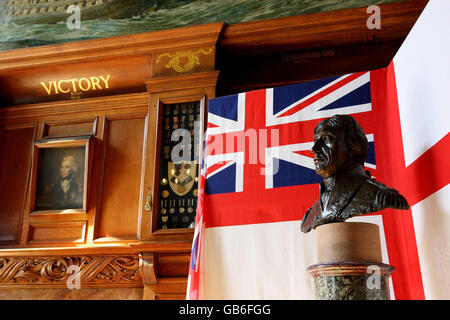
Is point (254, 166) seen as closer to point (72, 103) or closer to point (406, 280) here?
point (406, 280)

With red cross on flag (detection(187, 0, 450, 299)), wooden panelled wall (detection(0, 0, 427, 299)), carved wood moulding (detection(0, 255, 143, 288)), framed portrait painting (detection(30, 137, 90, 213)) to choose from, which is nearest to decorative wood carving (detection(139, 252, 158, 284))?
wooden panelled wall (detection(0, 0, 427, 299))

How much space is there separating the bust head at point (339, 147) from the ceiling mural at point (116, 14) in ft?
5.90

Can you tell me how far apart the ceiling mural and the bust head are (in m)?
1.80

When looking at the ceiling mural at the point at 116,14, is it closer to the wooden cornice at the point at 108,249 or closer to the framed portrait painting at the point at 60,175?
the framed portrait painting at the point at 60,175

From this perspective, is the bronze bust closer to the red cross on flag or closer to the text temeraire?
the red cross on flag

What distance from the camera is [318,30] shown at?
11.3ft

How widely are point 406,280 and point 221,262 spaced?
1090 millimetres

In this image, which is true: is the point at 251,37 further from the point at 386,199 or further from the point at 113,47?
the point at 386,199

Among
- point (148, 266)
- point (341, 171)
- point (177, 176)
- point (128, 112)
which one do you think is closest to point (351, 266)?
point (341, 171)

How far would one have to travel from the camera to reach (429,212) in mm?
2150

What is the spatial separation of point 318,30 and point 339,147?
1.67 m

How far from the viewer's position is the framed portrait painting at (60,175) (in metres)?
3.81

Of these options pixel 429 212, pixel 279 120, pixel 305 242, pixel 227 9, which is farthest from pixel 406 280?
pixel 227 9

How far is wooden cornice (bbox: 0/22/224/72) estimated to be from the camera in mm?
3566
